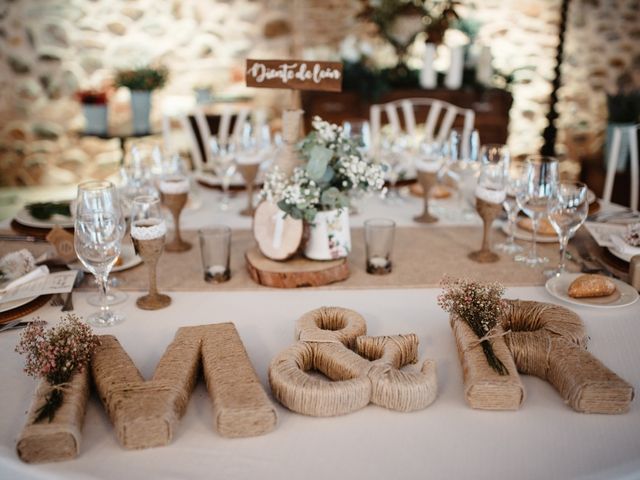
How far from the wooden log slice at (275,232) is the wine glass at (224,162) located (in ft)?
2.17

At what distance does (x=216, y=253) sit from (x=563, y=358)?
0.87m

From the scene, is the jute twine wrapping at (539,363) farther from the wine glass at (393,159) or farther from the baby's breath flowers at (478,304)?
the wine glass at (393,159)

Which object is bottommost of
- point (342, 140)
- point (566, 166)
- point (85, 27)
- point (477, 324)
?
point (566, 166)

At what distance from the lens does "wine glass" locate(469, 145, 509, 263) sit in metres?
1.72

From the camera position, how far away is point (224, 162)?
235cm

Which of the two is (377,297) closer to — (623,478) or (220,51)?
(623,478)

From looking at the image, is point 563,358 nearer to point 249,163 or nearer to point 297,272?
point 297,272

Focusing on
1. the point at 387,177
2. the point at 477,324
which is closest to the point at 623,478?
the point at 477,324

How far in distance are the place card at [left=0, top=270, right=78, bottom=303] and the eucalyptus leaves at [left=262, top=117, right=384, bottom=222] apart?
52cm

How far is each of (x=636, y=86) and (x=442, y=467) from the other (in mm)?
5343

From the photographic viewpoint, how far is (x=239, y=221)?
2.14 metres

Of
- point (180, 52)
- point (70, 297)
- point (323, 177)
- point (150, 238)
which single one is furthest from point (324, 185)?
point (180, 52)

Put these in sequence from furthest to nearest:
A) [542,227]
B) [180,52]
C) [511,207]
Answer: [180,52], [542,227], [511,207]

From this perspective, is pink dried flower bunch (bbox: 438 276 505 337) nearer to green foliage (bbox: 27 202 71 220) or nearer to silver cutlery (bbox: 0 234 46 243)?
silver cutlery (bbox: 0 234 46 243)
